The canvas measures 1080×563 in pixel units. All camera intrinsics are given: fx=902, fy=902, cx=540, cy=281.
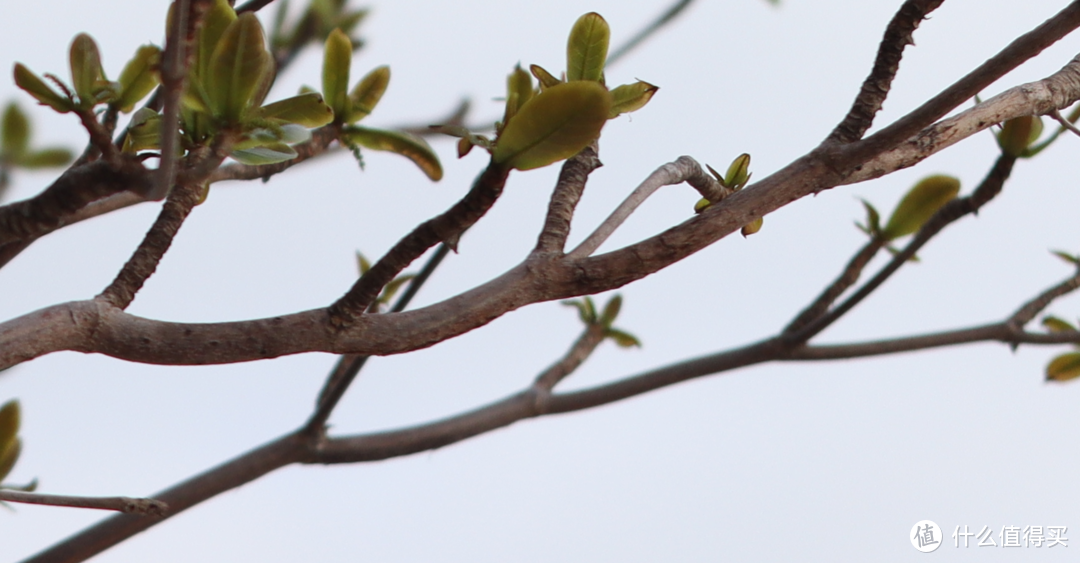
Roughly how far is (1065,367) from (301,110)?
71 centimetres

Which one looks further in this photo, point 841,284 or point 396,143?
point 841,284

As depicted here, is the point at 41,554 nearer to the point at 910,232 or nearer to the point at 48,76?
the point at 48,76

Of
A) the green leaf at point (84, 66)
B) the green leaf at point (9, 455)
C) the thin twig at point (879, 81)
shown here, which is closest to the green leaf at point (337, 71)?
the green leaf at point (84, 66)

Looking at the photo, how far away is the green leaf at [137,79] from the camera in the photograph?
385 mm

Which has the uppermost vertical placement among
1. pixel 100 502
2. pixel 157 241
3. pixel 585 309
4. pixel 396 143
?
pixel 585 309

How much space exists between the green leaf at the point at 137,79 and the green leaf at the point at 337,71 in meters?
0.07

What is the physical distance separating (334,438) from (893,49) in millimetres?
492

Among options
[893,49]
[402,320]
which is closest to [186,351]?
[402,320]

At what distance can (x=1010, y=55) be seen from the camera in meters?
0.31

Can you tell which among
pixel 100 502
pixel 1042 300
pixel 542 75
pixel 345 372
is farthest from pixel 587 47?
pixel 1042 300

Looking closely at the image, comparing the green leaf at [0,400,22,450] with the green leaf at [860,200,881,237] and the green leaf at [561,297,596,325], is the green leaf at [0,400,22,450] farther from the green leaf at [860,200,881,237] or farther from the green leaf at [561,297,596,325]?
the green leaf at [860,200,881,237]

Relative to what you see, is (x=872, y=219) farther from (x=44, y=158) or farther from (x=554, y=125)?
(x=44, y=158)

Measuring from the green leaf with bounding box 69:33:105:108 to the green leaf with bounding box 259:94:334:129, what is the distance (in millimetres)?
58

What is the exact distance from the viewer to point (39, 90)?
307 millimetres
